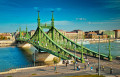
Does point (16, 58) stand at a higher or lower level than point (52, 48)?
lower

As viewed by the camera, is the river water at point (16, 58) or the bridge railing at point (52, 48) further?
the river water at point (16, 58)

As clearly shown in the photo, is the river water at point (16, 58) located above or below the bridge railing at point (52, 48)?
below

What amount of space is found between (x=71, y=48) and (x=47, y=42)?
10.3 m

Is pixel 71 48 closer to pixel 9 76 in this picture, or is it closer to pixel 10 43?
pixel 9 76

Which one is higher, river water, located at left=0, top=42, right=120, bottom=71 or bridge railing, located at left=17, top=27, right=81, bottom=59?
bridge railing, located at left=17, top=27, right=81, bottom=59

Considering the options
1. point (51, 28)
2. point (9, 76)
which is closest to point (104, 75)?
point (9, 76)

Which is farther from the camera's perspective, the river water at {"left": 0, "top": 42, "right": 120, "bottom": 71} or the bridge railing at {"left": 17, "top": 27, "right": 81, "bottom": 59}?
the river water at {"left": 0, "top": 42, "right": 120, "bottom": 71}

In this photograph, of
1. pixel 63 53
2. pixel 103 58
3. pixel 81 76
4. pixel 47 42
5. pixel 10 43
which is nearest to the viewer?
pixel 81 76

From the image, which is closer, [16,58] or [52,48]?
[52,48]

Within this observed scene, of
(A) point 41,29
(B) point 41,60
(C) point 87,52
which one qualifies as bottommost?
(B) point 41,60

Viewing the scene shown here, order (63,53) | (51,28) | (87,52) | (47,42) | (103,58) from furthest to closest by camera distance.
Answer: (51,28)
(47,42)
(87,52)
(63,53)
(103,58)

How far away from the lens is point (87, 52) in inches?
2039

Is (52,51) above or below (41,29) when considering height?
below

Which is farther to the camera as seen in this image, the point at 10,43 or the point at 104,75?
the point at 10,43
